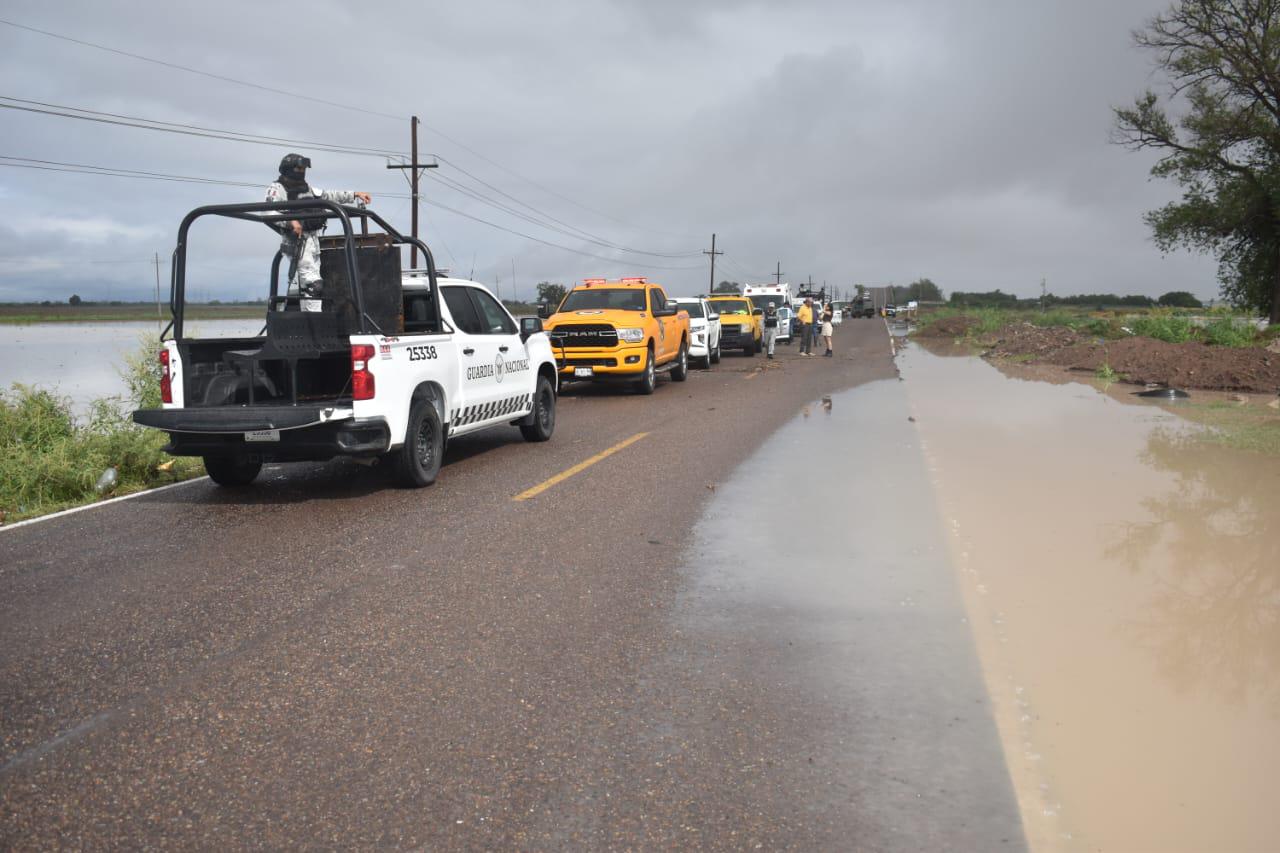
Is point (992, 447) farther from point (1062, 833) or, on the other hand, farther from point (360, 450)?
point (1062, 833)

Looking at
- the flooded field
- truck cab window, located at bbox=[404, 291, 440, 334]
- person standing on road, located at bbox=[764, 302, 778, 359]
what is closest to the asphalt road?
truck cab window, located at bbox=[404, 291, 440, 334]

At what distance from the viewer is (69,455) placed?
1023cm

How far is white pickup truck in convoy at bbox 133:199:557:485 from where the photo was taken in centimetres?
812

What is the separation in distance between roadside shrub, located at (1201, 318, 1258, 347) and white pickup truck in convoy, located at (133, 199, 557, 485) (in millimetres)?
21343

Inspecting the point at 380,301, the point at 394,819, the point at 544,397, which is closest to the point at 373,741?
the point at 394,819

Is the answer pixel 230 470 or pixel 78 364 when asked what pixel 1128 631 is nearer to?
pixel 230 470

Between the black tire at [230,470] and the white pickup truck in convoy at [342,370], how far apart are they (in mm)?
13

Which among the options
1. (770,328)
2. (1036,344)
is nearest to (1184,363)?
(1036,344)

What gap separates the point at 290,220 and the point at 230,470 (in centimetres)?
240

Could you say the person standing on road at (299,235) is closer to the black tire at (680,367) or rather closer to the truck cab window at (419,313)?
the truck cab window at (419,313)

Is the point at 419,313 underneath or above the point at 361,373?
above

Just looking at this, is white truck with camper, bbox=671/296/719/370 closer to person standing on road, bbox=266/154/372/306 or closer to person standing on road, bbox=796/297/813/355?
person standing on road, bbox=796/297/813/355

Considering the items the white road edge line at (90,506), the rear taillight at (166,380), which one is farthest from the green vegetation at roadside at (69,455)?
the rear taillight at (166,380)

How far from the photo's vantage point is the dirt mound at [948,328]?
50.6m
